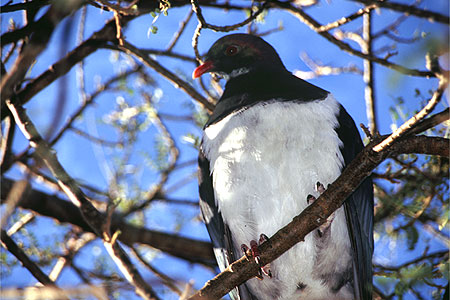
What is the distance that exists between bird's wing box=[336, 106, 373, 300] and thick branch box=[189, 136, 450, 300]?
2.68ft

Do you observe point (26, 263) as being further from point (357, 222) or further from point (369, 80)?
point (369, 80)

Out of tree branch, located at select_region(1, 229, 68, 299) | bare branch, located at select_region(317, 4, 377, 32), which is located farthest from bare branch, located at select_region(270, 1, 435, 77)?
tree branch, located at select_region(1, 229, 68, 299)

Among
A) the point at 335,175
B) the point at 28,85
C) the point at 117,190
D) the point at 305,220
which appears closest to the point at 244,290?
the point at 335,175

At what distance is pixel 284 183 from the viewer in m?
3.08

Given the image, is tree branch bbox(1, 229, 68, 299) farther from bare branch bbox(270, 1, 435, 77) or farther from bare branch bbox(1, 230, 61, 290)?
bare branch bbox(270, 1, 435, 77)

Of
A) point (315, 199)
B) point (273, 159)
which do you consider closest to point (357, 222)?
point (315, 199)

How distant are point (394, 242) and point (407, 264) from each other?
0.52 meters

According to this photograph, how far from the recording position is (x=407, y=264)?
3391 mm

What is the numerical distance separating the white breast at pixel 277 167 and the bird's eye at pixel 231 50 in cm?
79

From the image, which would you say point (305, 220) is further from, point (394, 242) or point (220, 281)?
point (394, 242)

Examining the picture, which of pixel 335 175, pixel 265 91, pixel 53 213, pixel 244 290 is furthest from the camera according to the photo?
pixel 53 213

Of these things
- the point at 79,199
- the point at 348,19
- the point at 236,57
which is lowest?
the point at 79,199

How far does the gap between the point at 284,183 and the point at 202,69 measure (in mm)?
1210

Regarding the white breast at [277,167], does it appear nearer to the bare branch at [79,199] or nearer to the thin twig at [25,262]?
the bare branch at [79,199]
